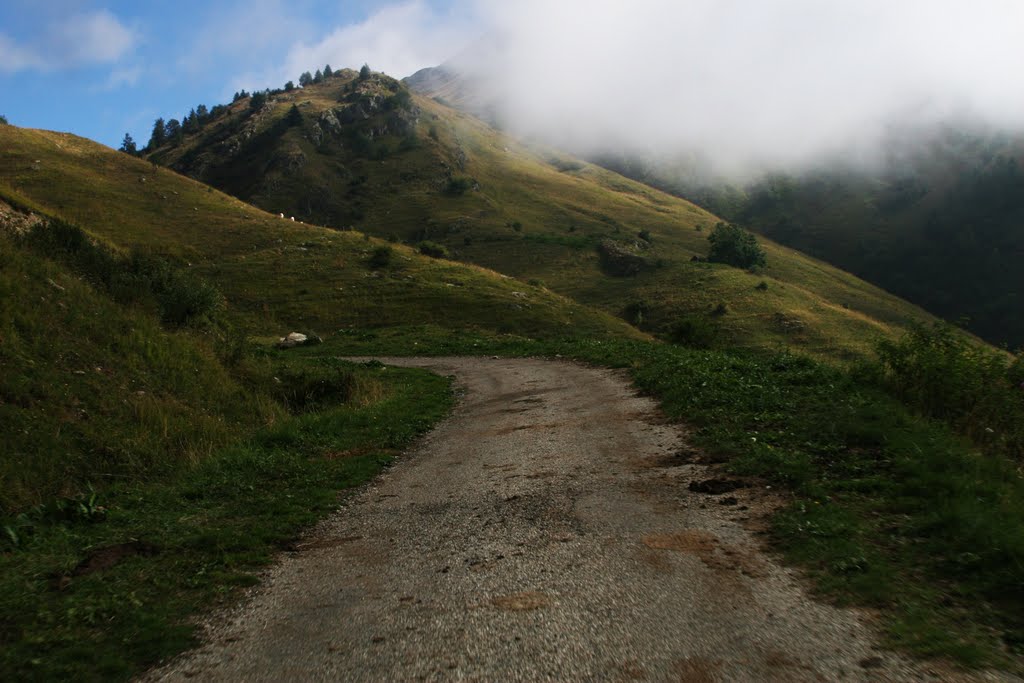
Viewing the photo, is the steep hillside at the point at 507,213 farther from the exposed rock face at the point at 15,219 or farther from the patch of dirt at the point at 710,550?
the exposed rock face at the point at 15,219

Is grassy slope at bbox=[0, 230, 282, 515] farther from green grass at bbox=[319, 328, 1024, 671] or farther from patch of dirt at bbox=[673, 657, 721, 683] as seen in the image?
green grass at bbox=[319, 328, 1024, 671]

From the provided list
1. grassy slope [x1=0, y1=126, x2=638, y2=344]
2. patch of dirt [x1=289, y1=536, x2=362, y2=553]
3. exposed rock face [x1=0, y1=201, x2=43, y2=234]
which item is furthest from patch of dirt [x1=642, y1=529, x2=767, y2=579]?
grassy slope [x1=0, y1=126, x2=638, y2=344]

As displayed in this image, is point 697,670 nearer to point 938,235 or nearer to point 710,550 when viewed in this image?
point 710,550

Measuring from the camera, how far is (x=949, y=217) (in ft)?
550

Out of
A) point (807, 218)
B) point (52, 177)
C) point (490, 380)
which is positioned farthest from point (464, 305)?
point (807, 218)

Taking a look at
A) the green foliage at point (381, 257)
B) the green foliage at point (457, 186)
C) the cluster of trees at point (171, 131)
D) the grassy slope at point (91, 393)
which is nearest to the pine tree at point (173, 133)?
the cluster of trees at point (171, 131)

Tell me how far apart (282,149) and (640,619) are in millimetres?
145760

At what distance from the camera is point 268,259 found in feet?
167

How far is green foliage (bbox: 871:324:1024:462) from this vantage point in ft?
30.7

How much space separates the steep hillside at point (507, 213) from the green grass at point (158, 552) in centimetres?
2587

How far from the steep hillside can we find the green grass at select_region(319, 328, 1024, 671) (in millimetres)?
21563

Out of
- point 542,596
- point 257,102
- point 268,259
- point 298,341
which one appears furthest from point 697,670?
point 257,102

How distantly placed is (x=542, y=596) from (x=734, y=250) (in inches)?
3753

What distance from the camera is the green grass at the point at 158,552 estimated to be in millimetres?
4473
